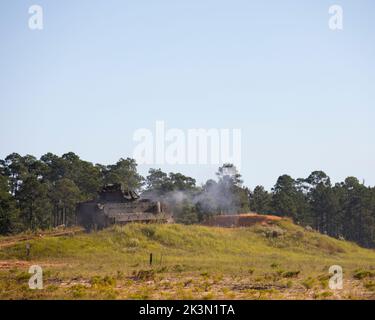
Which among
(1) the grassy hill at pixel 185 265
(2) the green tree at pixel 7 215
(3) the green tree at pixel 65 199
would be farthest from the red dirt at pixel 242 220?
(2) the green tree at pixel 7 215

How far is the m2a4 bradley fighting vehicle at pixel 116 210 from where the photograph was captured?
173 ft

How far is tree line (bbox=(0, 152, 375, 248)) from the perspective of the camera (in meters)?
85.3

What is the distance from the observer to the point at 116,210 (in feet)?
175

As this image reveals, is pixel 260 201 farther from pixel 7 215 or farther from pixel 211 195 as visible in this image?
pixel 7 215

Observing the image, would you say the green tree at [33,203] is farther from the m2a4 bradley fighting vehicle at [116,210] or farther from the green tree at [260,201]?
the green tree at [260,201]

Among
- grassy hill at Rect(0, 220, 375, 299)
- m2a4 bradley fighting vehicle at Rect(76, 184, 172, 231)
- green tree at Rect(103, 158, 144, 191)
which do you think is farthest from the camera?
green tree at Rect(103, 158, 144, 191)

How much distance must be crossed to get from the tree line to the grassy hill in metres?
28.7

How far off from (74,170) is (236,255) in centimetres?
5402

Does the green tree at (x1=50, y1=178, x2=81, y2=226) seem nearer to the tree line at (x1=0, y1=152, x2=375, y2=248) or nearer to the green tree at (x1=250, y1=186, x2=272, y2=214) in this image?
the tree line at (x1=0, y1=152, x2=375, y2=248)

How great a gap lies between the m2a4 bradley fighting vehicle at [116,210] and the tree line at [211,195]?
25724mm

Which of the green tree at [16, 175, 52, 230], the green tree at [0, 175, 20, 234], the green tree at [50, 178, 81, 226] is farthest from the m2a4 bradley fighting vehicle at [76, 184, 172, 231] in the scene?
the green tree at [50, 178, 81, 226]

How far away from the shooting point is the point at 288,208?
278ft

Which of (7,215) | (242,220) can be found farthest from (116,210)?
(7,215)
